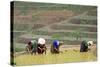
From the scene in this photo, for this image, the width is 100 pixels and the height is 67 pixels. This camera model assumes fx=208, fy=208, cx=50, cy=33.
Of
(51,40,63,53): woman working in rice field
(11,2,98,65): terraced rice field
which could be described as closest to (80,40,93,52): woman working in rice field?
(11,2,98,65): terraced rice field

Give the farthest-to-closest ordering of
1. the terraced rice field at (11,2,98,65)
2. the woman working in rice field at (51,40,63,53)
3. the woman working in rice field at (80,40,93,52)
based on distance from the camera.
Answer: the woman working in rice field at (80,40,93,52) → the woman working in rice field at (51,40,63,53) → the terraced rice field at (11,2,98,65)

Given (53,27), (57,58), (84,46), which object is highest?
(53,27)

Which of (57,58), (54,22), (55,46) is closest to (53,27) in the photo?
(54,22)

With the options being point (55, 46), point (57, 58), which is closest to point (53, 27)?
point (55, 46)

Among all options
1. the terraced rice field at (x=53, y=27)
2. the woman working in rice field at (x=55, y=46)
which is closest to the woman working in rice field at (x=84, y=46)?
the terraced rice field at (x=53, y=27)

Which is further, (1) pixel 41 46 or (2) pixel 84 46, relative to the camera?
(2) pixel 84 46

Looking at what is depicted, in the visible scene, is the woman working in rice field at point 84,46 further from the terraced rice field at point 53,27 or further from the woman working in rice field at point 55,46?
the woman working in rice field at point 55,46

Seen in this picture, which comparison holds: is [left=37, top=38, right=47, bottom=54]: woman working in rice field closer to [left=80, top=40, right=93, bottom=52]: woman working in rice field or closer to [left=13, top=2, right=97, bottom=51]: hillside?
[left=13, top=2, right=97, bottom=51]: hillside

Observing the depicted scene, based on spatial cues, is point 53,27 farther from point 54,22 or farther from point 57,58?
point 57,58

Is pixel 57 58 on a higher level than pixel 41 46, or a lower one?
lower

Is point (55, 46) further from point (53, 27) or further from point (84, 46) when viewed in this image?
point (84, 46)

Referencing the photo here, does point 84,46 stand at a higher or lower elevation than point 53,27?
lower

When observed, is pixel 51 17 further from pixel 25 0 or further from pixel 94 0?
pixel 94 0

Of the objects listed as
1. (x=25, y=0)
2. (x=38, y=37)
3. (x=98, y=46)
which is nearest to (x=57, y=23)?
(x=38, y=37)
